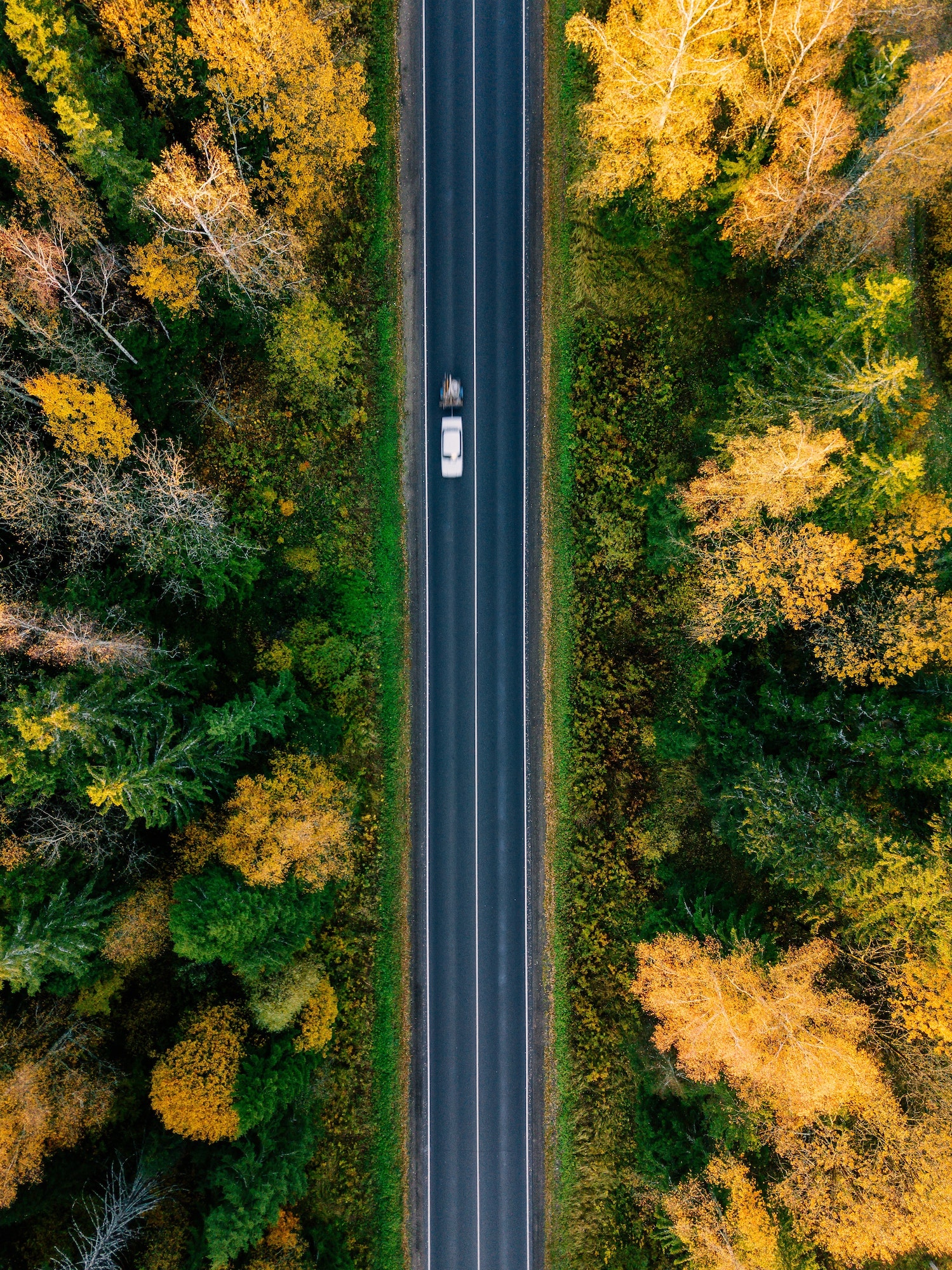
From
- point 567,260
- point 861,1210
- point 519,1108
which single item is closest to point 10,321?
point 567,260

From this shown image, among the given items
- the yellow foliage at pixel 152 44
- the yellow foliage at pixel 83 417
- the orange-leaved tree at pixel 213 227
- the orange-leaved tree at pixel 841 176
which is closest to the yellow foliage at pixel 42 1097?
the yellow foliage at pixel 83 417

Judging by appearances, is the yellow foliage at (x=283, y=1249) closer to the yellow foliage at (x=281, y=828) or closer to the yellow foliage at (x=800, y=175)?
the yellow foliage at (x=281, y=828)

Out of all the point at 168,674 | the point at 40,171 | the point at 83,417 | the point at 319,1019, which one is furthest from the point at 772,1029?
the point at 40,171

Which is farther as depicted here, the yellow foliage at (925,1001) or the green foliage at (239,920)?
the yellow foliage at (925,1001)

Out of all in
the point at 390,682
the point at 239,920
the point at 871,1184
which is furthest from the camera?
the point at 390,682

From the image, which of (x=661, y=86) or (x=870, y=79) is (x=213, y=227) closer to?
(x=661, y=86)

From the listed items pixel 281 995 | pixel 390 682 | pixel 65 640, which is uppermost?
pixel 390 682
